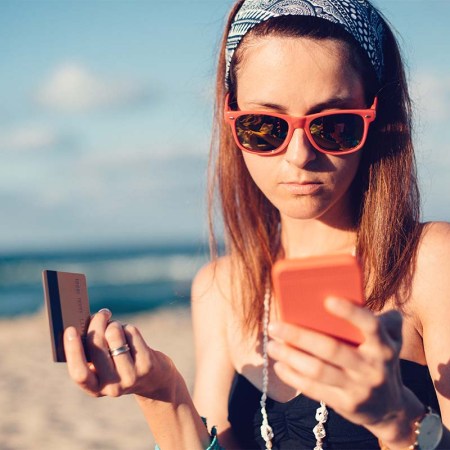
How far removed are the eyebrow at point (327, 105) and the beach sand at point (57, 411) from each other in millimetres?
4768

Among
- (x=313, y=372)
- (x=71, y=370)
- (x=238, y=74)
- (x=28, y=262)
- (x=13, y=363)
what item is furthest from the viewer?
(x=28, y=262)

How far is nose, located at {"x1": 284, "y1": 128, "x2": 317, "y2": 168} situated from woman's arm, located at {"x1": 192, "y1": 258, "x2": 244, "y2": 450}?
99cm

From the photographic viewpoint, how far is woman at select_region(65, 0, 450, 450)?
7.68 ft

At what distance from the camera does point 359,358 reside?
156 centimetres

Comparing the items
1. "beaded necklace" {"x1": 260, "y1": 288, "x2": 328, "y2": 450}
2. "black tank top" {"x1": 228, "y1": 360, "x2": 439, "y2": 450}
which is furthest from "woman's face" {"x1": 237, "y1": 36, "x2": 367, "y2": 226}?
"black tank top" {"x1": 228, "y1": 360, "x2": 439, "y2": 450}

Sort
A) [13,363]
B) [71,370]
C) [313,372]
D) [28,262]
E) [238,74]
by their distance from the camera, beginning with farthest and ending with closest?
[28,262] → [13,363] → [238,74] → [71,370] → [313,372]

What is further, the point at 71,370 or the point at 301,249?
the point at 301,249

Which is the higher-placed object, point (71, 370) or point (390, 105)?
point (390, 105)

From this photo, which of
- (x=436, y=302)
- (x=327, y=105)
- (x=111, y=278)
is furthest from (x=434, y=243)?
(x=111, y=278)

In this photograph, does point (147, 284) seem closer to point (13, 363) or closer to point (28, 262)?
point (28, 262)

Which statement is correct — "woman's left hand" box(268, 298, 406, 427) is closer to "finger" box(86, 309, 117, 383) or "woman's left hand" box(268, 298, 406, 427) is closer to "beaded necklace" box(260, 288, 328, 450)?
"finger" box(86, 309, 117, 383)

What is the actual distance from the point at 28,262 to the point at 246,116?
39.6m

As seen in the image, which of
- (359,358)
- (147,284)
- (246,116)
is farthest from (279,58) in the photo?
(147,284)

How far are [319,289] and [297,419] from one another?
1301mm
